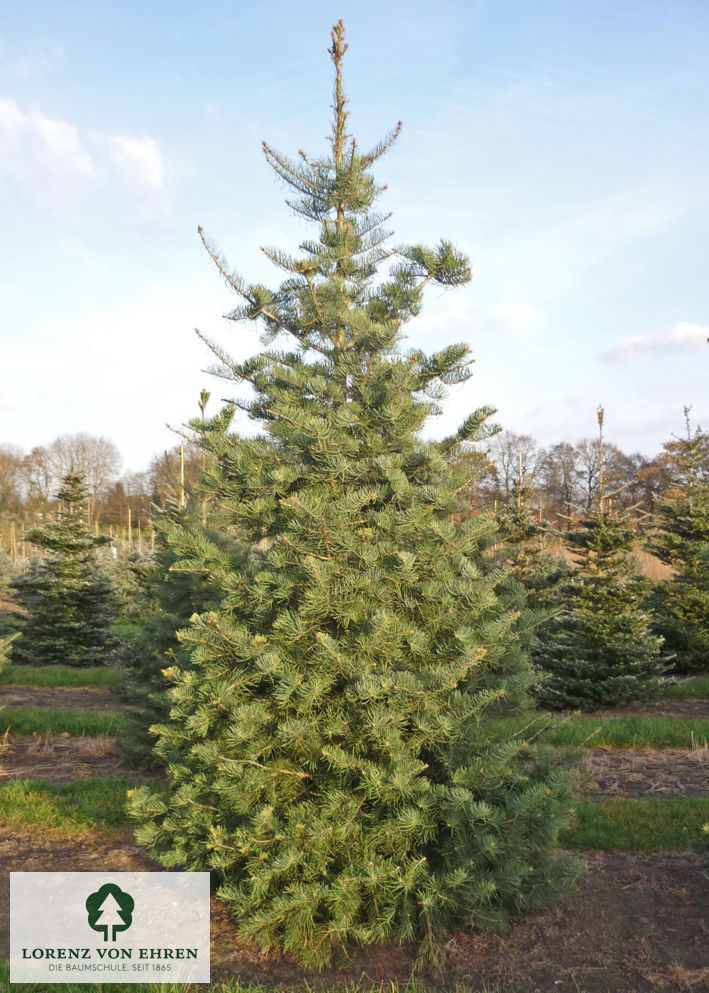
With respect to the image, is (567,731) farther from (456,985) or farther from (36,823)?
(36,823)

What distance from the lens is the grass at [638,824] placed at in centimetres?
506

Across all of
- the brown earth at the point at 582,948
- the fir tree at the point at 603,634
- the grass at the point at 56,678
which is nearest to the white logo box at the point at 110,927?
the brown earth at the point at 582,948

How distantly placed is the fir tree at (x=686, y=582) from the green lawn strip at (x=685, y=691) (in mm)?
435

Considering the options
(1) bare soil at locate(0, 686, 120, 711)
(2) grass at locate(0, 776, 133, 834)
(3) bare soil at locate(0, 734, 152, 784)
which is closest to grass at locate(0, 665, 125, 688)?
(1) bare soil at locate(0, 686, 120, 711)

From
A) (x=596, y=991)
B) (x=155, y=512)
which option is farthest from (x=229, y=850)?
(x=155, y=512)

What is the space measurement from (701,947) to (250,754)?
255cm

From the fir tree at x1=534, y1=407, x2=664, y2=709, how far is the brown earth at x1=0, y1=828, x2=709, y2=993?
5439mm

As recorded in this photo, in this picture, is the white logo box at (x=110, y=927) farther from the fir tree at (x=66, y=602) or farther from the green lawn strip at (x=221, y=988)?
the fir tree at (x=66, y=602)

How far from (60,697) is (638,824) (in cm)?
896

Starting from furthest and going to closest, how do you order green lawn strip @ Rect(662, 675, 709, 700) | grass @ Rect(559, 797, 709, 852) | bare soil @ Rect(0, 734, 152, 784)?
green lawn strip @ Rect(662, 675, 709, 700), bare soil @ Rect(0, 734, 152, 784), grass @ Rect(559, 797, 709, 852)

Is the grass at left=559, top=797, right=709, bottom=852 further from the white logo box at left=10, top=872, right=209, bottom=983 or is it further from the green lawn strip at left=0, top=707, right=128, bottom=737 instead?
the green lawn strip at left=0, top=707, right=128, bottom=737

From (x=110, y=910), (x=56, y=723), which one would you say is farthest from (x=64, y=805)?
(x=56, y=723)

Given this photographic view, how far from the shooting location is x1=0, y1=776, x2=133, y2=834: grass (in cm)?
571

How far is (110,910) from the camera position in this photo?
411cm
